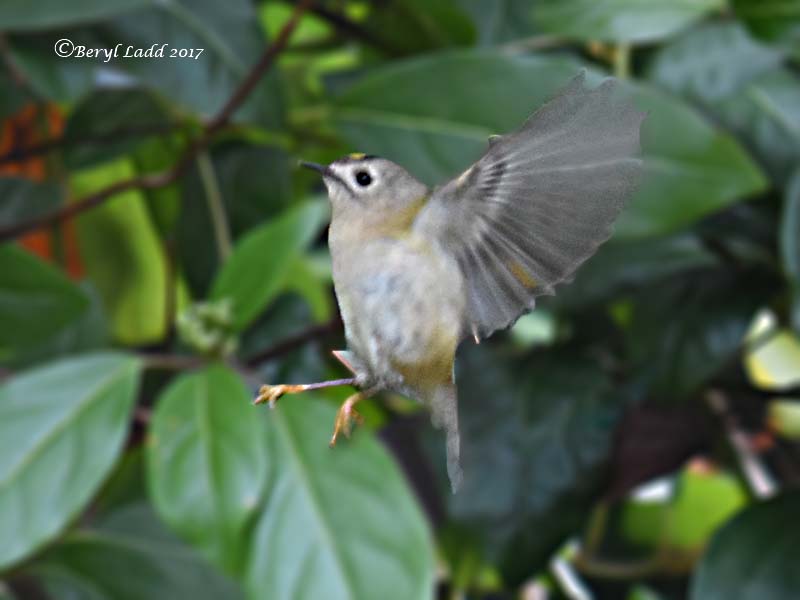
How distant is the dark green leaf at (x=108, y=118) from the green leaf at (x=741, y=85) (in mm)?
439

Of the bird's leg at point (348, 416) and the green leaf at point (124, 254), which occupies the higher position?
the bird's leg at point (348, 416)

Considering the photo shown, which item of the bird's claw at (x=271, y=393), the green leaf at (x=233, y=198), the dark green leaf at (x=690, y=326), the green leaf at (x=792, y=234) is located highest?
the bird's claw at (x=271, y=393)

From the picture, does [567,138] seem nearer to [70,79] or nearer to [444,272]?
[444,272]

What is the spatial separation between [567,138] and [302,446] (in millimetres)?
607

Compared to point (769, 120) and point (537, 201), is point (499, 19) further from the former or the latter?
point (537, 201)

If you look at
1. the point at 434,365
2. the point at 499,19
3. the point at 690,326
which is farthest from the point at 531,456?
the point at 434,365

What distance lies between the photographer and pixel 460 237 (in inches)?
7.2

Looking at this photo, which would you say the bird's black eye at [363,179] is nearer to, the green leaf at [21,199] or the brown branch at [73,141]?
the brown branch at [73,141]

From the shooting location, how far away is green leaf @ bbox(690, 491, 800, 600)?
2.79ft

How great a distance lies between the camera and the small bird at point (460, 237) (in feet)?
0.50

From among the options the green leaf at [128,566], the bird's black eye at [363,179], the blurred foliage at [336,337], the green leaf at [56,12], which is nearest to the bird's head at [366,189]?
the bird's black eye at [363,179]

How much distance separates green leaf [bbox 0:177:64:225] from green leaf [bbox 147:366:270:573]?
0.37 meters

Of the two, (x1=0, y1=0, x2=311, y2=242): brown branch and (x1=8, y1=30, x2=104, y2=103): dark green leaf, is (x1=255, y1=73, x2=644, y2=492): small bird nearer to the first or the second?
(x1=0, y1=0, x2=311, y2=242): brown branch

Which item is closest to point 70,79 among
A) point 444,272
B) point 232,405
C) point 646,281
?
point 232,405
